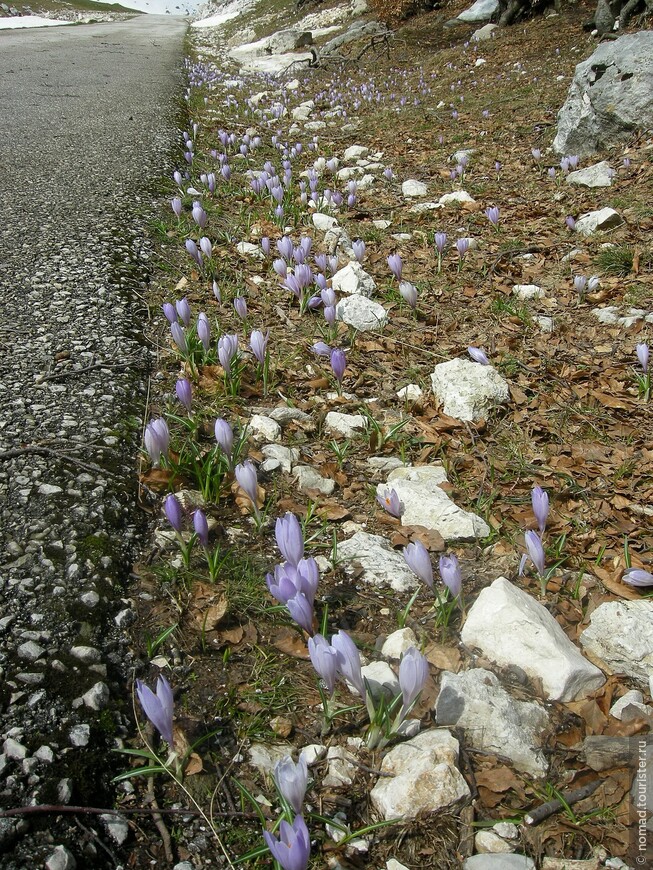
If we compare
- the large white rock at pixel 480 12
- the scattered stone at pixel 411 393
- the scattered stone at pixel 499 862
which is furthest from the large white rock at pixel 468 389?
the large white rock at pixel 480 12

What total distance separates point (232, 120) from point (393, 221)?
4715mm

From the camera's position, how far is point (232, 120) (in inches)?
325

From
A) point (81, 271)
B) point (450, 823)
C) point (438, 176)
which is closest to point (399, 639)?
point (450, 823)

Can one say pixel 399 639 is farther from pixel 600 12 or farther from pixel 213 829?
pixel 600 12

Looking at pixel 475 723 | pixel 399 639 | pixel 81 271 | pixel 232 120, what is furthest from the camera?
pixel 232 120

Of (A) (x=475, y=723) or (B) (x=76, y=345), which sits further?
(B) (x=76, y=345)

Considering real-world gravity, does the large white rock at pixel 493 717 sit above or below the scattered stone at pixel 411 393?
below

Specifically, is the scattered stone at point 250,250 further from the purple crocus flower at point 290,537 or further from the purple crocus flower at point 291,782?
the purple crocus flower at point 291,782

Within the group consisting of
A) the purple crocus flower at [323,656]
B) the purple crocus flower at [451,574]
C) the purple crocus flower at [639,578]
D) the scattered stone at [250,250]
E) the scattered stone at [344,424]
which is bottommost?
the purple crocus flower at [639,578]

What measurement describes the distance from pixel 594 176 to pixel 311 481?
451 centimetres

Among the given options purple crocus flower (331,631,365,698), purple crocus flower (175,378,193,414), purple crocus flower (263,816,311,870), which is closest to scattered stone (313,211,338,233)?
purple crocus flower (175,378,193,414)

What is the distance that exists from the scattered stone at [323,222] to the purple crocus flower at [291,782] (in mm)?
3975

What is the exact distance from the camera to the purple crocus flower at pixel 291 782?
1064 mm

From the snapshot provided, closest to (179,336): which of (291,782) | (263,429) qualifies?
(263,429)
